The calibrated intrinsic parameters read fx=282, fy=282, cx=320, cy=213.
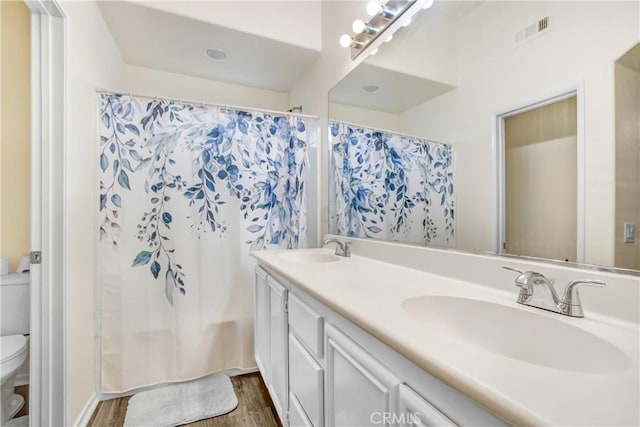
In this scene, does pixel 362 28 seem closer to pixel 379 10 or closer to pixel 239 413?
pixel 379 10

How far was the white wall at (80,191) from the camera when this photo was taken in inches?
52.1

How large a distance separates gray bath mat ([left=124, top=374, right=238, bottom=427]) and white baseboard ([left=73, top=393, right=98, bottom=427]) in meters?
0.18

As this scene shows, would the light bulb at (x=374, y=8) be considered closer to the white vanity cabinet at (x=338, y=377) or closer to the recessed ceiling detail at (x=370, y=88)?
the recessed ceiling detail at (x=370, y=88)

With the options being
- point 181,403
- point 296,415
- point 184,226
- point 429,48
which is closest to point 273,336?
point 296,415

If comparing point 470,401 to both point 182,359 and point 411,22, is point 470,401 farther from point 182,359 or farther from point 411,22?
point 182,359

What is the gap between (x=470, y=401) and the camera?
1.48 feet

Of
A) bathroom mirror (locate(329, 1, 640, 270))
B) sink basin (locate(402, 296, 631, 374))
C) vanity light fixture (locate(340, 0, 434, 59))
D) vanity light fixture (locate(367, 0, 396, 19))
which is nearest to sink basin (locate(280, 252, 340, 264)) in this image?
bathroom mirror (locate(329, 1, 640, 270))

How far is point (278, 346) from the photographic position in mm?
1397

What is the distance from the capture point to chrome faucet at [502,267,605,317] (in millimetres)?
673

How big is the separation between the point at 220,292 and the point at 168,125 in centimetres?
114

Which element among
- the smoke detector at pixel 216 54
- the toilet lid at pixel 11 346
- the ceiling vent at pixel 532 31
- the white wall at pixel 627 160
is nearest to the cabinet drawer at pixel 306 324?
the white wall at pixel 627 160

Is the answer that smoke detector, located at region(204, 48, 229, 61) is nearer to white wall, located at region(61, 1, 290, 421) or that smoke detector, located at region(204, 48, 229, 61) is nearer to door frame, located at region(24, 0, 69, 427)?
white wall, located at region(61, 1, 290, 421)

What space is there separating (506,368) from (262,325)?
1459 millimetres

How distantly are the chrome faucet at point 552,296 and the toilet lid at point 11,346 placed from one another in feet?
7.00
